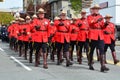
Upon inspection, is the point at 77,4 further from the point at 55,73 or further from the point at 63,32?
the point at 55,73

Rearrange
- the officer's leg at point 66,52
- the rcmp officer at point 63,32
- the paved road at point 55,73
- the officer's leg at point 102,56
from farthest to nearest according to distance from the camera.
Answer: the rcmp officer at point 63,32
the officer's leg at point 66,52
the officer's leg at point 102,56
the paved road at point 55,73

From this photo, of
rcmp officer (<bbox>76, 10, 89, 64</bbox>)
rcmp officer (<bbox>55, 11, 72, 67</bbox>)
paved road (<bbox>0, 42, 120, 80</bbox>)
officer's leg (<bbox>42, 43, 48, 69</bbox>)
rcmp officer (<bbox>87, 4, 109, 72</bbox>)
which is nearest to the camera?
paved road (<bbox>0, 42, 120, 80</bbox>)

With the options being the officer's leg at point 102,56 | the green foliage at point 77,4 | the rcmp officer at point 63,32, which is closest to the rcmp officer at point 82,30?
the rcmp officer at point 63,32

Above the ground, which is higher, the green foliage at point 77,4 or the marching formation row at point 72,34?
the green foliage at point 77,4

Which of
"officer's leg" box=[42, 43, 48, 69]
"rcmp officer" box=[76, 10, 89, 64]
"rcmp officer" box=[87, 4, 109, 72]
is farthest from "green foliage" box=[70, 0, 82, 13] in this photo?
"rcmp officer" box=[87, 4, 109, 72]

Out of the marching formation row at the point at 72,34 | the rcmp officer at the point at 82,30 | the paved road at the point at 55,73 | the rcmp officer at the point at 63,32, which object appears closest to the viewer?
the paved road at the point at 55,73

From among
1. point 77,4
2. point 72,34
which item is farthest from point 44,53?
point 77,4

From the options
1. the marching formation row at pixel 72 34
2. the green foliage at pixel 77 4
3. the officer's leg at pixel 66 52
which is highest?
the green foliage at pixel 77 4

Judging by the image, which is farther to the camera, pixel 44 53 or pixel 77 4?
pixel 77 4

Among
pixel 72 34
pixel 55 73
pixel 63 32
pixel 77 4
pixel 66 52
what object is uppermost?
pixel 77 4

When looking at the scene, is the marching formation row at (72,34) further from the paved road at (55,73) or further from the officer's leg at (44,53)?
the paved road at (55,73)

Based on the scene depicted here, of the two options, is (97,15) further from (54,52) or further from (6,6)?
(6,6)

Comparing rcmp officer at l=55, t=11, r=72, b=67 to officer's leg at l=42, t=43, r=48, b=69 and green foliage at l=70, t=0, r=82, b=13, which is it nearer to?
officer's leg at l=42, t=43, r=48, b=69

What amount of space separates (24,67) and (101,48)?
3.19m
